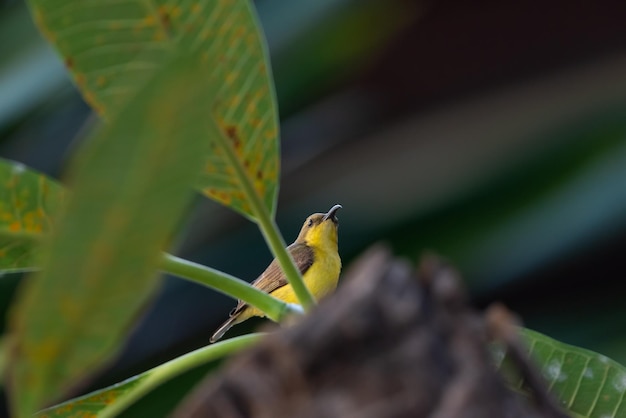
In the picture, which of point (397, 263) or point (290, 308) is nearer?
point (397, 263)

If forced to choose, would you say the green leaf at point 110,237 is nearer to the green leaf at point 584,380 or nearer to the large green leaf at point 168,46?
the large green leaf at point 168,46

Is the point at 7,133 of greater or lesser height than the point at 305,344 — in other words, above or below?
below

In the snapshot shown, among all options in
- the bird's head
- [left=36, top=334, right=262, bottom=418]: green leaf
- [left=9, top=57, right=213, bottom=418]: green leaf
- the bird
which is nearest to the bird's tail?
the bird

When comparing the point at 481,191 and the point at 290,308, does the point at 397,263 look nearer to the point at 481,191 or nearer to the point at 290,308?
the point at 290,308

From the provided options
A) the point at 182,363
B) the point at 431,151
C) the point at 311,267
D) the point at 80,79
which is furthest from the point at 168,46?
the point at 431,151

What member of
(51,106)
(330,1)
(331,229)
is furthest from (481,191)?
(51,106)

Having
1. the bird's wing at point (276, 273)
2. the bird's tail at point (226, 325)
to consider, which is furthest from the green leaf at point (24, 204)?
the bird's tail at point (226, 325)

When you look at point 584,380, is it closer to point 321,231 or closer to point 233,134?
point 233,134
